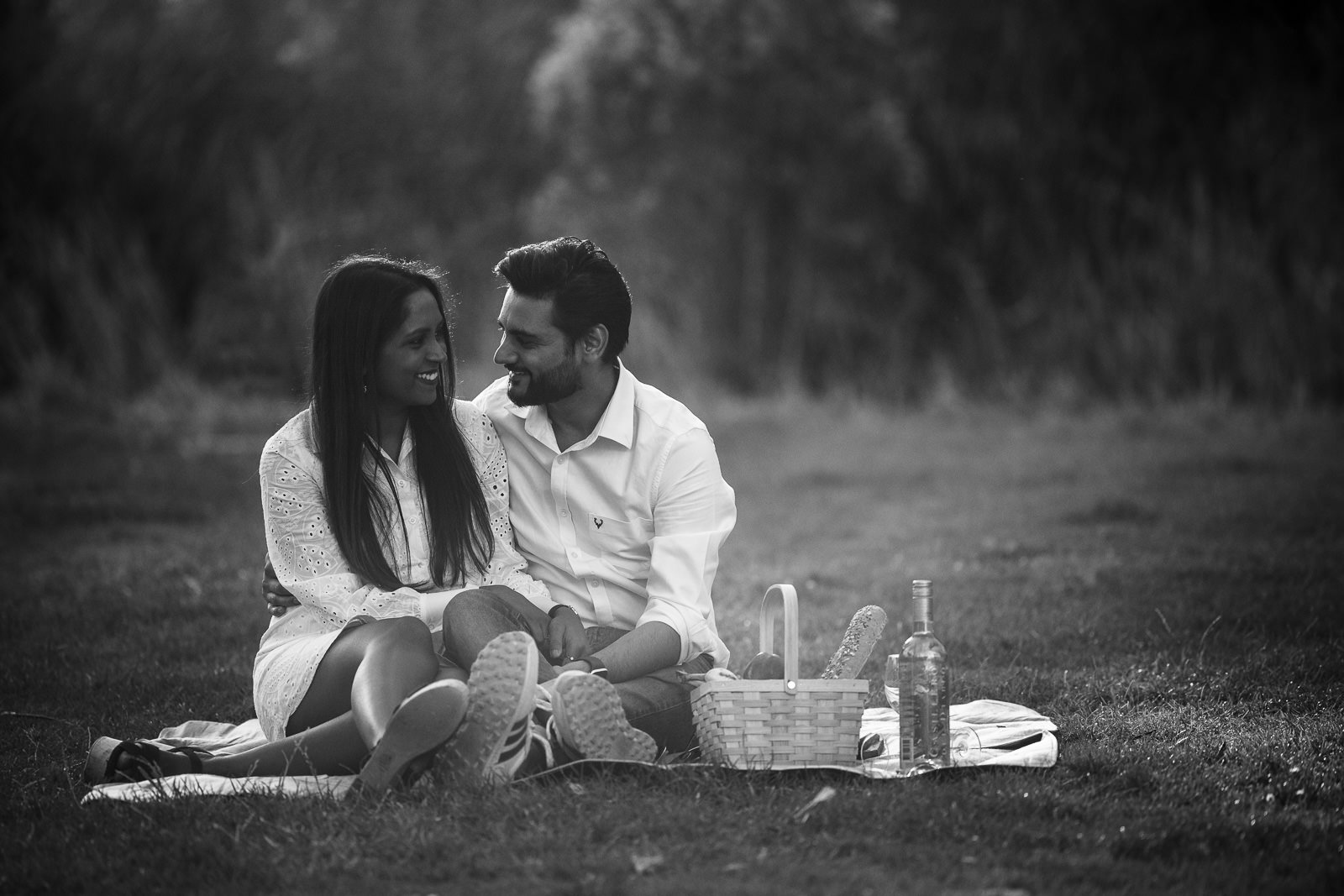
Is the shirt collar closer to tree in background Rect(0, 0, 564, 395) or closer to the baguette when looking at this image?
the baguette

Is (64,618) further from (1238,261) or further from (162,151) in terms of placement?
(1238,261)

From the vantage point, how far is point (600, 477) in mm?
4555

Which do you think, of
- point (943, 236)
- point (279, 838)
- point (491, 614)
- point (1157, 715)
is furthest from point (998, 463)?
point (279, 838)

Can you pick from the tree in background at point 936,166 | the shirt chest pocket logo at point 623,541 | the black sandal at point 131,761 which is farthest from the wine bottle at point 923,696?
the tree in background at point 936,166

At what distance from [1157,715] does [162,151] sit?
35.2ft

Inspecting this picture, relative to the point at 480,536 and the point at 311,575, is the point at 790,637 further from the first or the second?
the point at 311,575

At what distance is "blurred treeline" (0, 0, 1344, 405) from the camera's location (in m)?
12.4

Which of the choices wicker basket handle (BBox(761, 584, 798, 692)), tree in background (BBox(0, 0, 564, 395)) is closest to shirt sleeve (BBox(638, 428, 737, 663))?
wicker basket handle (BBox(761, 584, 798, 692))

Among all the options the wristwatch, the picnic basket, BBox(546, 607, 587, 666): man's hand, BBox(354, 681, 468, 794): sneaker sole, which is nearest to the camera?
BBox(354, 681, 468, 794): sneaker sole

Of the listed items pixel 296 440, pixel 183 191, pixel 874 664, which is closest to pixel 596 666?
pixel 296 440

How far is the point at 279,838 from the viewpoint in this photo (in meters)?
3.57

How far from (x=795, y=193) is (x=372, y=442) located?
10178 millimetres

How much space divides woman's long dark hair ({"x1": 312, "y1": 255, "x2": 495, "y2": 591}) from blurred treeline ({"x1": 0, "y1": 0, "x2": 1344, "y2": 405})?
8.52m

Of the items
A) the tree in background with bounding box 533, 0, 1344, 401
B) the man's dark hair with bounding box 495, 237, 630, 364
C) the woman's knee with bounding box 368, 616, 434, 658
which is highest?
the tree in background with bounding box 533, 0, 1344, 401
